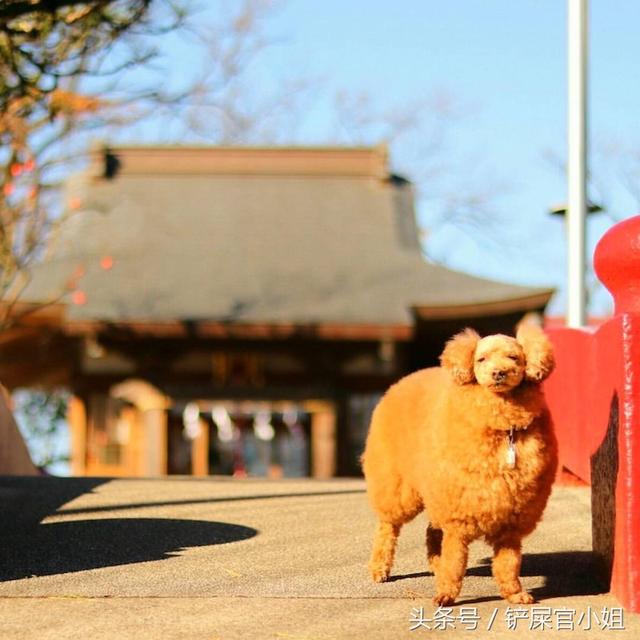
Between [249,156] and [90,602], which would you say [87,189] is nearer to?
[249,156]

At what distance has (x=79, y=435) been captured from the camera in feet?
71.2

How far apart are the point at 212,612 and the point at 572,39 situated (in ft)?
31.0

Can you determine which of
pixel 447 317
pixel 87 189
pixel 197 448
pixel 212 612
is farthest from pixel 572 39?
pixel 87 189

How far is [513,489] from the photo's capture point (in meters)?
5.40

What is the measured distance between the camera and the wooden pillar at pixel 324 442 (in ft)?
69.9

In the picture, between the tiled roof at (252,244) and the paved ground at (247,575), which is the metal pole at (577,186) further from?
the tiled roof at (252,244)

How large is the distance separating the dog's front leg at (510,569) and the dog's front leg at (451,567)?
0.63ft

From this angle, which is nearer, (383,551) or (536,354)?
(536,354)

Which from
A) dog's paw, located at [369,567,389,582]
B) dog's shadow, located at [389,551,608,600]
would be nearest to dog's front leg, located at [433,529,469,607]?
dog's shadow, located at [389,551,608,600]

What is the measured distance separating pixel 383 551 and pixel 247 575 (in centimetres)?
73

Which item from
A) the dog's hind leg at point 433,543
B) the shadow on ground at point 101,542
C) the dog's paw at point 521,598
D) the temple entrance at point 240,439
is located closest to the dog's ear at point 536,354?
the dog's paw at point 521,598

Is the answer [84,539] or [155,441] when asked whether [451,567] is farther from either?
[155,441]

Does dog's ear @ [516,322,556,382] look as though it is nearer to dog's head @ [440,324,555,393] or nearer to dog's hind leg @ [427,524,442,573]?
dog's head @ [440,324,555,393]

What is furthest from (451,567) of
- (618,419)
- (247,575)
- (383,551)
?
(247,575)
